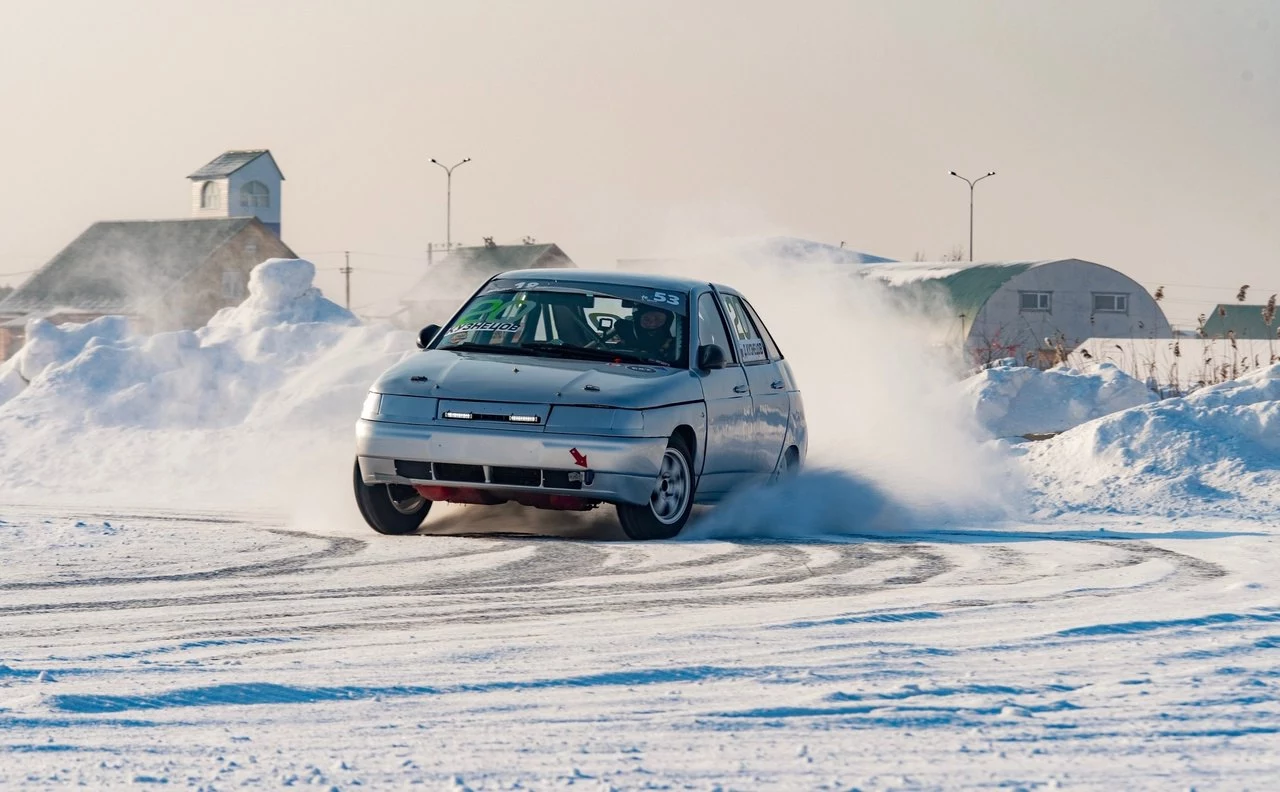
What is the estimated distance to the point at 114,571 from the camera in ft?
29.0

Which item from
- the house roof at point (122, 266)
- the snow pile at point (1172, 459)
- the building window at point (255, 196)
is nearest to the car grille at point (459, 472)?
the snow pile at point (1172, 459)

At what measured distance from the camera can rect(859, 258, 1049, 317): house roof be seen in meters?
61.3

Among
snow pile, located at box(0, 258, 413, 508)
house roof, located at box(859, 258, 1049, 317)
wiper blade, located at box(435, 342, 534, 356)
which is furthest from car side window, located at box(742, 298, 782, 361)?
house roof, located at box(859, 258, 1049, 317)

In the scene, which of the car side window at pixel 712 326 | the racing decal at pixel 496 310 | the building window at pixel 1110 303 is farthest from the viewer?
the building window at pixel 1110 303

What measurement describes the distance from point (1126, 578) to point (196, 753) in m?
5.32

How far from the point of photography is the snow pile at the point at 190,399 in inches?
784

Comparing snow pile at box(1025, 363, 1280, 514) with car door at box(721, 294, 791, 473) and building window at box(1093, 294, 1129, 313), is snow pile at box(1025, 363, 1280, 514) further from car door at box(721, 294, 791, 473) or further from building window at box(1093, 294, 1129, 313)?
building window at box(1093, 294, 1129, 313)

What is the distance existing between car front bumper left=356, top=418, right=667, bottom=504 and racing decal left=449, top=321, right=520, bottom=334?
1242 millimetres

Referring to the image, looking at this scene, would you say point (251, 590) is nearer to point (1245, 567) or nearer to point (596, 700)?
point (596, 700)

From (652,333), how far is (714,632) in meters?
4.90

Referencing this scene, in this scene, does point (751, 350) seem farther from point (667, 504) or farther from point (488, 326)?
point (667, 504)

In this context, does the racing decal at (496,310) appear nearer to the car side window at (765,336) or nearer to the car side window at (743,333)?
the car side window at (743,333)

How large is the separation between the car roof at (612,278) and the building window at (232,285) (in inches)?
2349

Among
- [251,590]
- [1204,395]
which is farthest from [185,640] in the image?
[1204,395]
